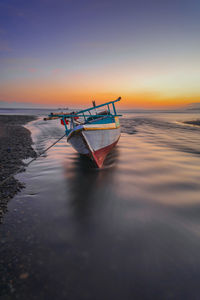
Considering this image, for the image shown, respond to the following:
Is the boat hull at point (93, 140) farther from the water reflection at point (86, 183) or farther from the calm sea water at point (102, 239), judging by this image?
the calm sea water at point (102, 239)

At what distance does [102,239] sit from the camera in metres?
3.45

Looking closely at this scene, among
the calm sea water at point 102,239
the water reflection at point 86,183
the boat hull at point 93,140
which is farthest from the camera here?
the boat hull at point 93,140

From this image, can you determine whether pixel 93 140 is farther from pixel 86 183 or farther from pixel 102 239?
pixel 102 239

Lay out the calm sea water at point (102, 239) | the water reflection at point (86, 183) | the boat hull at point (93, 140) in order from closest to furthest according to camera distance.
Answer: the calm sea water at point (102, 239) < the water reflection at point (86, 183) < the boat hull at point (93, 140)

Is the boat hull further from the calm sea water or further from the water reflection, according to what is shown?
the calm sea water

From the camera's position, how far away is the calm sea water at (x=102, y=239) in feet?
8.01

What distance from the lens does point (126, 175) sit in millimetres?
7203

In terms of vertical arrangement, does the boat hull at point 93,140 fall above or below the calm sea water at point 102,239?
above

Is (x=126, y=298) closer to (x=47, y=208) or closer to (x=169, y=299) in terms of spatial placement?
(x=169, y=299)

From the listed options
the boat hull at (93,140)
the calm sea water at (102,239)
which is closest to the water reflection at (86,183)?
the calm sea water at (102,239)

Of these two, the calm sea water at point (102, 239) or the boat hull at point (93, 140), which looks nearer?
the calm sea water at point (102, 239)

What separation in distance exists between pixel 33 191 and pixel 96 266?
3721 millimetres

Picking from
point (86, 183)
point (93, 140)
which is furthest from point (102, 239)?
point (93, 140)

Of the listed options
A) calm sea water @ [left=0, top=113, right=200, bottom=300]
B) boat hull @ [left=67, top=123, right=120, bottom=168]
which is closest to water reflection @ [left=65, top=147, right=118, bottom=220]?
calm sea water @ [left=0, top=113, right=200, bottom=300]
